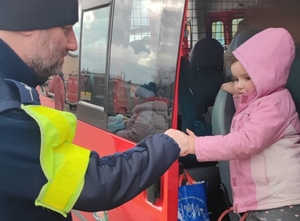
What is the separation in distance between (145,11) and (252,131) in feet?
2.64

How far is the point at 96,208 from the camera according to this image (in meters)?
1.44

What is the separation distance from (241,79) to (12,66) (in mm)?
1070

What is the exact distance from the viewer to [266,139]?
200 centimetres

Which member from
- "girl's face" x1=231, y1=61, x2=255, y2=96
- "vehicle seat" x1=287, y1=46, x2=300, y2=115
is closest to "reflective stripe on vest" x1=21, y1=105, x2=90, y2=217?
"girl's face" x1=231, y1=61, x2=255, y2=96

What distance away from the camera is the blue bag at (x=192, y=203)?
2.34 metres

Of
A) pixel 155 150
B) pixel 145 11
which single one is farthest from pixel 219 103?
pixel 155 150

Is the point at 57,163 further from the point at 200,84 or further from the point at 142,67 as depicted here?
the point at 200,84

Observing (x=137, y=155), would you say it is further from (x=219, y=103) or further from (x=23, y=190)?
(x=219, y=103)

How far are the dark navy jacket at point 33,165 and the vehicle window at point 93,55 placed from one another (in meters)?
1.27

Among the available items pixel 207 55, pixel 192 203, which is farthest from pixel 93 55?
pixel 192 203

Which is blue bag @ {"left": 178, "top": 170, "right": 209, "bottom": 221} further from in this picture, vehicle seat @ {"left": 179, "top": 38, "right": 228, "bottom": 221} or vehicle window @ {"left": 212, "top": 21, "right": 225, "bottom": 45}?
vehicle window @ {"left": 212, "top": 21, "right": 225, "bottom": 45}

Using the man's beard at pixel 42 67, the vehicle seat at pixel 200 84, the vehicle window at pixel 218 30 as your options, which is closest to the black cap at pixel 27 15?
the man's beard at pixel 42 67

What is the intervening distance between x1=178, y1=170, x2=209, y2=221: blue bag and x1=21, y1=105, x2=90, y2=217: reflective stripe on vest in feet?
3.35

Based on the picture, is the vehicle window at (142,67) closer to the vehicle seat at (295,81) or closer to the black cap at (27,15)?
the black cap at (27,15)
